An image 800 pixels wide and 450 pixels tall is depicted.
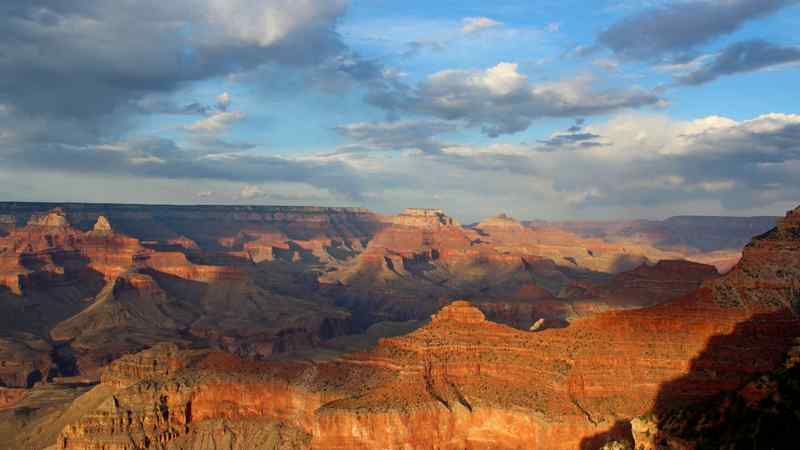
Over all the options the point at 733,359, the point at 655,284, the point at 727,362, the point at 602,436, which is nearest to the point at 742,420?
the point at 602,436

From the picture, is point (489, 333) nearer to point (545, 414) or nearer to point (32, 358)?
point (545, 414)

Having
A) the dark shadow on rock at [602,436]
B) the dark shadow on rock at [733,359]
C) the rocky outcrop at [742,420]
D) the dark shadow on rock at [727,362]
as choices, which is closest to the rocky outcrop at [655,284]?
the dark shadow on rock at [733,359]

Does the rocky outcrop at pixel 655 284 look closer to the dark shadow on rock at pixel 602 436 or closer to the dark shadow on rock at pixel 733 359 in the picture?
the dark shadow on rock at pixel 733 359

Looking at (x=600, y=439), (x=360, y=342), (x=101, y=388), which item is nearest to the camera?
(x=600, y=439)

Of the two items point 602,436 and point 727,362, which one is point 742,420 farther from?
point 727,362

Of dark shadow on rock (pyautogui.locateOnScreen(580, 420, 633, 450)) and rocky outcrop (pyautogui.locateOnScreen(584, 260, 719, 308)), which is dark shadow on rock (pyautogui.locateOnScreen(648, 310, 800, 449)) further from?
rocky outcrop (pyautogui.locateOnScreen(584, 260, 719, 308))

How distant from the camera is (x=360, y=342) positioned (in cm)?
12631

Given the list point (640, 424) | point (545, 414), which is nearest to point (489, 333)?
point (545, 414)

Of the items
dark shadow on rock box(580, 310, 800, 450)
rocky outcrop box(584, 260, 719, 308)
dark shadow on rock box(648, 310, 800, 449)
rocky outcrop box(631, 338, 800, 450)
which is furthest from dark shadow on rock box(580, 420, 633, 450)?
rocky outcrop box(584, 260, 719, 308)

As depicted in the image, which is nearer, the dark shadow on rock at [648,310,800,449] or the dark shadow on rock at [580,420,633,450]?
the dark shadow on rock at [580,420,633,450]

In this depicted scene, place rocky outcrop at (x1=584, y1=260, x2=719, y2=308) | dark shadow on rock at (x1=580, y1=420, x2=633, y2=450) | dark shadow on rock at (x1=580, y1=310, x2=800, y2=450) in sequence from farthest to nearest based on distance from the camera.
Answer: rocky outcrop at (x1=584, y1=260, x2=719, y2=308) → dark shadow on rock at (x1=580, y1=310, x2=800, y2=450) → dark shadow on rock at (x1=580, y1=420, x2=633, y2=450)

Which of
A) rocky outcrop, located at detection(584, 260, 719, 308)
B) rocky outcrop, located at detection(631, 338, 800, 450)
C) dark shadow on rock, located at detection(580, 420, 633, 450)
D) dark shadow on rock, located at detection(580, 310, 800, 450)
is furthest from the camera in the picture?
rocky outcrop, located at detection(584, 260, 719, 308)

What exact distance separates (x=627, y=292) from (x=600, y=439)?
74280 millimetres

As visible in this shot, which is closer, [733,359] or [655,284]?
[733,359]
